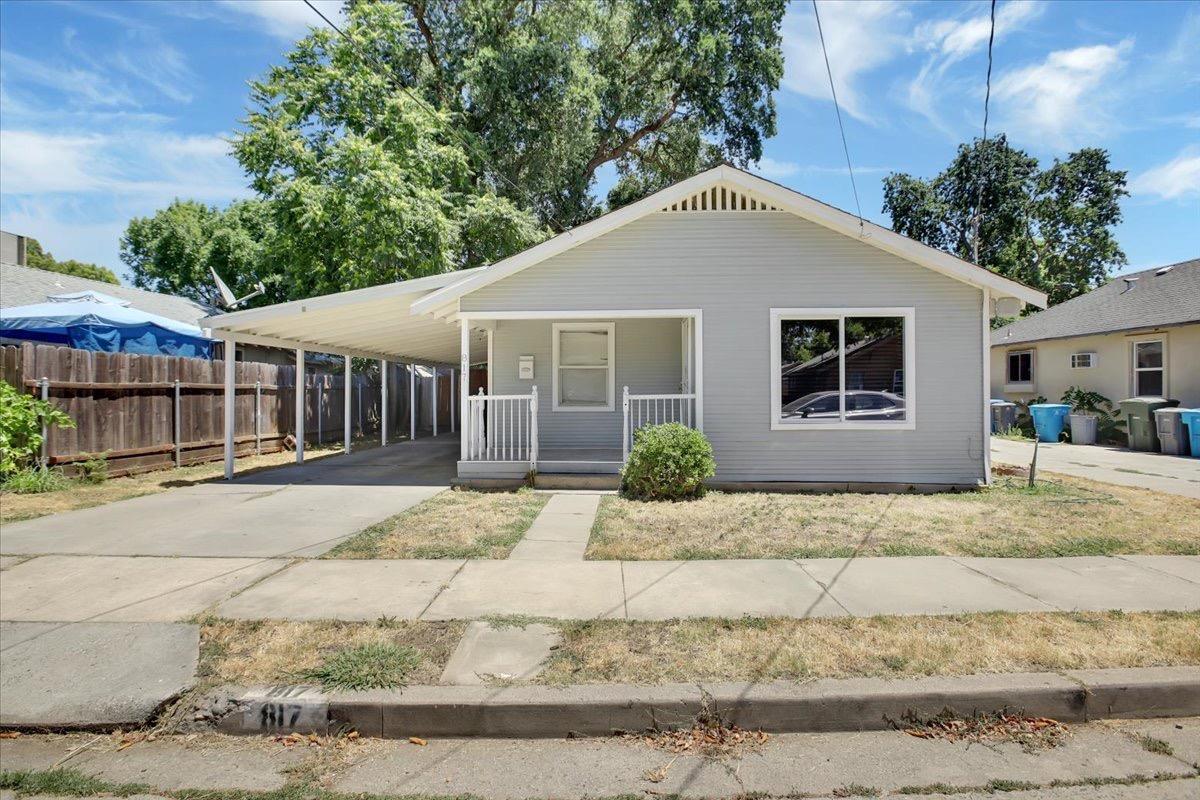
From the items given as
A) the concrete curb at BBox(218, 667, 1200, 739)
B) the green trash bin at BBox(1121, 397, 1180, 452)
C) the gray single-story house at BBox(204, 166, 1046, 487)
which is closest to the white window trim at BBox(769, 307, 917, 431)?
the gray single-story house at BBox(204, 166, 1046, 487)

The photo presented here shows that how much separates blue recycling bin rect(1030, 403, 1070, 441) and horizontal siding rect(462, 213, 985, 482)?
10.4 meters

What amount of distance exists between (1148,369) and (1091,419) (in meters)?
1.80

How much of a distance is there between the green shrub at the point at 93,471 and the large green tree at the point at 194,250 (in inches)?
831

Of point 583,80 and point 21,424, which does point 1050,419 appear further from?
point 21,424

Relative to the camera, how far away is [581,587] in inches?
209

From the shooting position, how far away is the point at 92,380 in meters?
10.2

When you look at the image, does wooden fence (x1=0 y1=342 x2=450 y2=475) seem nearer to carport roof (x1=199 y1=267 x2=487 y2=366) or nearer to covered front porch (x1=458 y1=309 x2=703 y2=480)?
carport roof (x1=199 y1=267 x2=487 y2=366)

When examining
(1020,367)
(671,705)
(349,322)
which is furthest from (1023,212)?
(671,705)

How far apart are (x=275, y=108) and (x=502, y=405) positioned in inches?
474

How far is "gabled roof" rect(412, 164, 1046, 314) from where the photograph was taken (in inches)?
374

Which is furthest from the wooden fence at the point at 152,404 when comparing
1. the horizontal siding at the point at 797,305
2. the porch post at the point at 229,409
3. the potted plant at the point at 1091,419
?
the potted plant at the point at 1091,419

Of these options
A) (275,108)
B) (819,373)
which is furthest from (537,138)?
(819,373)

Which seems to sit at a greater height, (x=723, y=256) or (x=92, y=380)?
(x=723, y=256)

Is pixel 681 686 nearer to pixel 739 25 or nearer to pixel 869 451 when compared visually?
pixel 869 451
